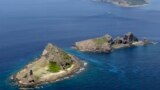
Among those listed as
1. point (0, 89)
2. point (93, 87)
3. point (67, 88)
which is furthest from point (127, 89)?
point (0, 89)

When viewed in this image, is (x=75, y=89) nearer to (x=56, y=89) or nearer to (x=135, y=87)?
(x=56, y=89)

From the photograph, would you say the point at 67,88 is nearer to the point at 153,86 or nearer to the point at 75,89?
the point at 75,89

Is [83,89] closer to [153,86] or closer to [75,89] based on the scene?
[75,89]

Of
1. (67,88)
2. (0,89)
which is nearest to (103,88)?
(67,88)

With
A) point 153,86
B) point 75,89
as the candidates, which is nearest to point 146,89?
point 153,86

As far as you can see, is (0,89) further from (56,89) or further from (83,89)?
(83,89)

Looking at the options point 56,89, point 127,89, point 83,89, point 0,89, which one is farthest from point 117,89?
Result: point 0,89
